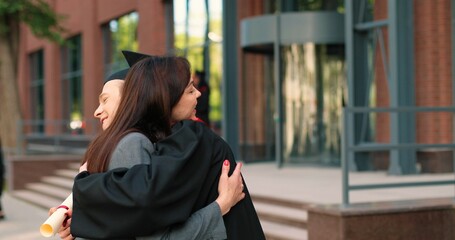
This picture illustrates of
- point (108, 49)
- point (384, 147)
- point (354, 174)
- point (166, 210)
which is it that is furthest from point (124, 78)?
point (108, 49)

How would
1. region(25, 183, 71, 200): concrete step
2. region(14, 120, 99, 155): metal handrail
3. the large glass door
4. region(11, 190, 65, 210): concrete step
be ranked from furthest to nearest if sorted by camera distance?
1. region(14, 120, 99, 155): metal handrail
2. region(25, 183, 71, 200): concrete step
3. region(11, 190, 65, 210): concrete step
4. the large glass door

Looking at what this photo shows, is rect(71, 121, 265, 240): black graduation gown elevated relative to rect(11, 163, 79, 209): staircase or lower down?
elevated

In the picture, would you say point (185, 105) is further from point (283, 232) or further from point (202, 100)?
point (202, 100)

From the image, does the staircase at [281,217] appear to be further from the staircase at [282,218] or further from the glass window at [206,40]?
the glass window at [206,40]

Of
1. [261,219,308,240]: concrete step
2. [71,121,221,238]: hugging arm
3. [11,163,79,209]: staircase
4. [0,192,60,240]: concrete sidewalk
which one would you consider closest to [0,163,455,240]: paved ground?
[0,192,60,240]: concrete sidewalk

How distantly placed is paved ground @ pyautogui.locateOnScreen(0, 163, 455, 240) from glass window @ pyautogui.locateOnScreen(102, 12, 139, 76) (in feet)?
25.5

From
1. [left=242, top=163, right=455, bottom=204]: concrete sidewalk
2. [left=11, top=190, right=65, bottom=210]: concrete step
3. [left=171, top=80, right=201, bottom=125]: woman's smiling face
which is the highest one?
[left=171, top=80, right=201, bottom=125]: woman's smiling face

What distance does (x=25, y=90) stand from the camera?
3262cm

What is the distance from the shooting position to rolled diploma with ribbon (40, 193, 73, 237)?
224 centimetres

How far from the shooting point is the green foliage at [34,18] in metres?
20.7

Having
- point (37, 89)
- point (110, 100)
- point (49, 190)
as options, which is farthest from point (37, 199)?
point (37, 89)

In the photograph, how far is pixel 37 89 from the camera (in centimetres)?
3155

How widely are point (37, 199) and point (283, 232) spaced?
333 inches

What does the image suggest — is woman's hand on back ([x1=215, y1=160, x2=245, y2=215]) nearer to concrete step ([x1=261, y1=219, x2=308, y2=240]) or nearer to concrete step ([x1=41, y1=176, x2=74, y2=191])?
concrete step ([x1=261, y1=219, x2=308, y2=240])
